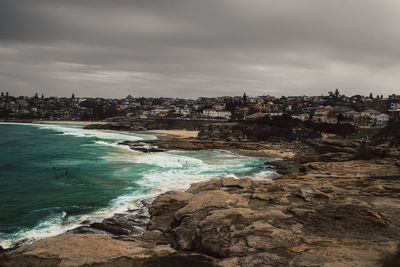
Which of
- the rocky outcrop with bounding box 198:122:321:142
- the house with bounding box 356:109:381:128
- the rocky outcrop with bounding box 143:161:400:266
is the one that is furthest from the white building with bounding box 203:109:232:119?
the rocky outcrop with bounding box 143:161:400:266

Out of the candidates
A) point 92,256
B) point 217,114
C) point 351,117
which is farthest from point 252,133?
point 217,114

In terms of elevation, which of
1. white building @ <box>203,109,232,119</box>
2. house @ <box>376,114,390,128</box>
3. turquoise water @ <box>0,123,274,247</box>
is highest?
white building @ <box>203,109,232,119</box>

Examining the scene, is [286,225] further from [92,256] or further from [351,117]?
[351,117]

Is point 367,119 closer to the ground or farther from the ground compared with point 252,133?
farther from the ground

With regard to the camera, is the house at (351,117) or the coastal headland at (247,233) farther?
the house at (351,117)

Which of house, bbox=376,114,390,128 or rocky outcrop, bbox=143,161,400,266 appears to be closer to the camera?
Result: rocky outcrop, bbox=143,161,400,266

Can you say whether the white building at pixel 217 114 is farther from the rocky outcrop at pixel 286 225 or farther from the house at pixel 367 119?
the rocky outcrop at pixel 286 225

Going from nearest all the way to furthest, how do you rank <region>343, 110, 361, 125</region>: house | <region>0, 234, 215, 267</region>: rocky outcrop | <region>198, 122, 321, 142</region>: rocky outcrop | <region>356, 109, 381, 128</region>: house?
<region>0, 234, 215, 267</region>: rocky outcrop
<region>198, 122, 321, 142</region>: rocky outcrop
<region>356, 109, 381, 128</region>: house
<region>343, 110, 361, 125</region>: house

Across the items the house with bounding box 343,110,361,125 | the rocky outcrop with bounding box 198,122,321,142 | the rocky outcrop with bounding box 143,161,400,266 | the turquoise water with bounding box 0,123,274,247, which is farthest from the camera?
the house with bounding box 343,110,361,125

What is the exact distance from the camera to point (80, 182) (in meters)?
27.6

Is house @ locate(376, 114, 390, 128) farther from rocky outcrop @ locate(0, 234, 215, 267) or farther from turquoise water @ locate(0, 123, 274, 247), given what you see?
rocky outcrop @ locate(0, 234, 215, 267)

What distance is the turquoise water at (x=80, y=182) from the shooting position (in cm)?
1755

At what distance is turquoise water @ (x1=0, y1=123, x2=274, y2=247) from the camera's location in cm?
1755

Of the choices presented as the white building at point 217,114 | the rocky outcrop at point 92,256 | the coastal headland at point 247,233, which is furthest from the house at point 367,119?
the rocky outcrop at point 92,256
